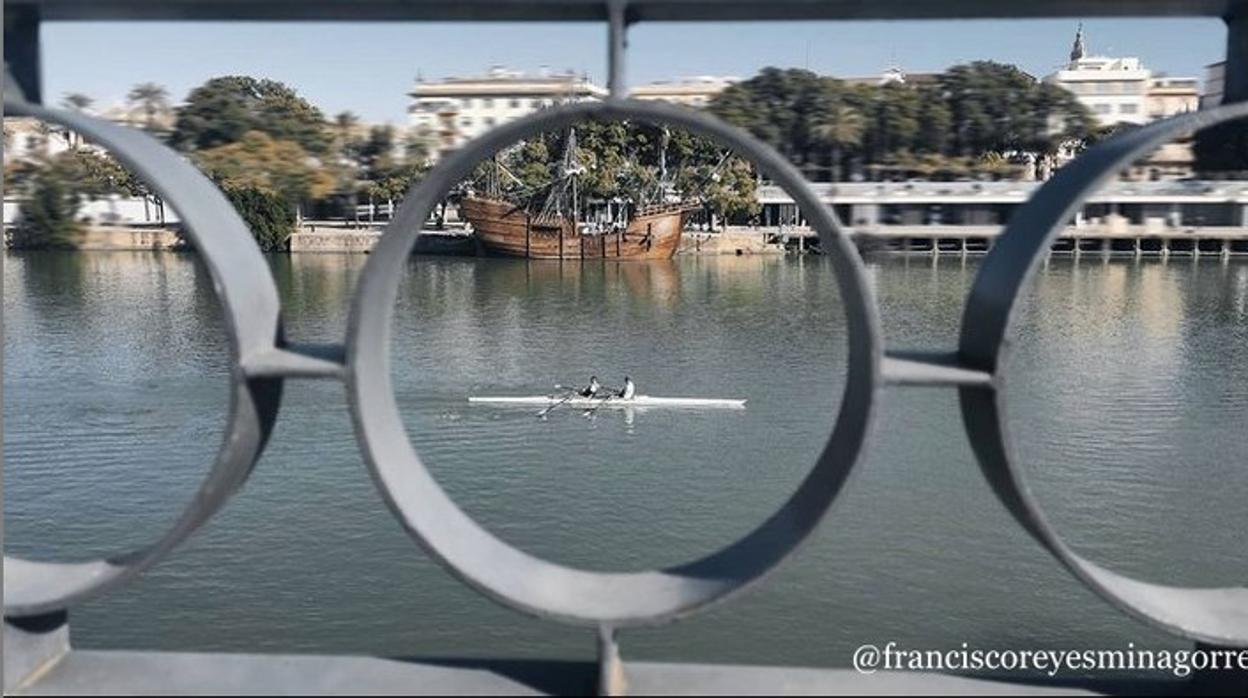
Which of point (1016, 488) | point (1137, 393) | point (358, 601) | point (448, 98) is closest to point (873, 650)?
point (358, 601)

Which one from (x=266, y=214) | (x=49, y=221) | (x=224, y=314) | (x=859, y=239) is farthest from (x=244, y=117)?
(x=224, y=314)

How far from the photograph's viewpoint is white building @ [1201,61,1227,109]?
2558 mm

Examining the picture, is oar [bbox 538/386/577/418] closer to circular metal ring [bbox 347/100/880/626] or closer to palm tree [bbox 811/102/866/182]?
circular metal ring [bbox 347/100/880/626]

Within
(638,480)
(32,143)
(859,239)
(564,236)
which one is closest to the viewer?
(638,480)

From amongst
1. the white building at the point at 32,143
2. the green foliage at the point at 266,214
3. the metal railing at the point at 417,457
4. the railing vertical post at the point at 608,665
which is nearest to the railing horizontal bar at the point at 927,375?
the metal railing at the point at 417,457

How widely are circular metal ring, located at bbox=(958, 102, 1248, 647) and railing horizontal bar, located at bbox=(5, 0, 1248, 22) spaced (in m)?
0.31

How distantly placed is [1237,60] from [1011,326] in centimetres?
83

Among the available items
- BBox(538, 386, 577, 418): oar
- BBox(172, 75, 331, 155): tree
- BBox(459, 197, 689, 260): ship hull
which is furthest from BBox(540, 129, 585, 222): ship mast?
BBox(538, 386, 577, 418): oar

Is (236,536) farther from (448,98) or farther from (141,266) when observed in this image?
(448,98)

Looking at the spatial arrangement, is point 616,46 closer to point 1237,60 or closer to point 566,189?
point 1237,60

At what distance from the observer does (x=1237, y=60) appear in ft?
8.09

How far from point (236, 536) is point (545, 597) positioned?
221 inches

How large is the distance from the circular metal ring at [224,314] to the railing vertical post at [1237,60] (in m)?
2.11

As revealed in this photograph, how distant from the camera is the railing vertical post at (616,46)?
2395mm
